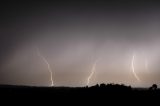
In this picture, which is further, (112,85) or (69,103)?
(112,85)

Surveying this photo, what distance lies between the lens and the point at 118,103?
43.5 m

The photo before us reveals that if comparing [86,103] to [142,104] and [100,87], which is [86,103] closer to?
[142,104]

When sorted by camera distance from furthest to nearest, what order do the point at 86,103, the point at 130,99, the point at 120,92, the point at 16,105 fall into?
the point at 120,92, the point at 130,99, the point at 86,103, the point at 16,105

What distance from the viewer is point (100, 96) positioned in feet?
162

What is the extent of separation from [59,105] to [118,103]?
947 cm

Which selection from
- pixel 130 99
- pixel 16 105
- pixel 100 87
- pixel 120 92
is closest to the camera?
pixel 16 105

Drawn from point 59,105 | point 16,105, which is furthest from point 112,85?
point 16,105

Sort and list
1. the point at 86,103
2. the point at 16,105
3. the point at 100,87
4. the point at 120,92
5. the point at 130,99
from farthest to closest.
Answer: the point at 100,87 < the point at 120,92 < the point at 130,99 < the point at 86,103 < the point at 16,105

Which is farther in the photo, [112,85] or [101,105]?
[112,85]

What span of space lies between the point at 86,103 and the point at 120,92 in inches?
481

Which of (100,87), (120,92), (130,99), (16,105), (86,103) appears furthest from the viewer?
(100,87)

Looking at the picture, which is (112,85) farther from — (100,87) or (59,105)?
(59,105)

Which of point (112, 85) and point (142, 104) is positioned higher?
point (112, 85)

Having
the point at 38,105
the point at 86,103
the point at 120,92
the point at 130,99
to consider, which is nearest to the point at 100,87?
the point at 120,92
